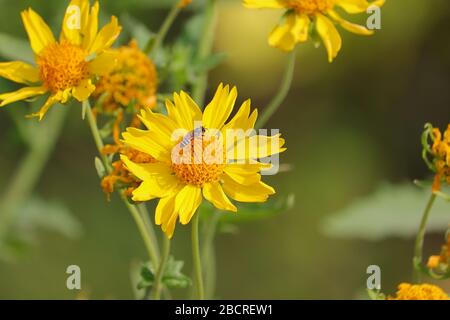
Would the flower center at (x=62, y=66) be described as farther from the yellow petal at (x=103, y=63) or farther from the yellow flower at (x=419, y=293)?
the yellow flower at (x=419, y=293)

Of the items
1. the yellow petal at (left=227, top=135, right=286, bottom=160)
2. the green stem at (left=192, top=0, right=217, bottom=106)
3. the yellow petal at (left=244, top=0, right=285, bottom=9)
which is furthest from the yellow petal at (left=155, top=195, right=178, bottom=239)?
the green stem at (left=192, top=0, right=217, bottom=106)

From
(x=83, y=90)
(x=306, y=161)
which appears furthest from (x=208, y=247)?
(x=306, y=161)

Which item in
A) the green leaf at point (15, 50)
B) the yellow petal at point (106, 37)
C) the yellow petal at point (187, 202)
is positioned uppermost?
the green leaf at point (15, 50)

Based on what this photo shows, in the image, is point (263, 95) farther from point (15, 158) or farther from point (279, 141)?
point (279, 141)

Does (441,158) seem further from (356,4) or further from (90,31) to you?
(90,31)

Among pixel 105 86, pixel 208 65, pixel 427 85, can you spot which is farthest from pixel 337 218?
pixel 427 85

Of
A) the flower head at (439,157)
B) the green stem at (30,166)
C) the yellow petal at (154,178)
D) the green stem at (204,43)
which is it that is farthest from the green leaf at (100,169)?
the green stem at (30,166)
